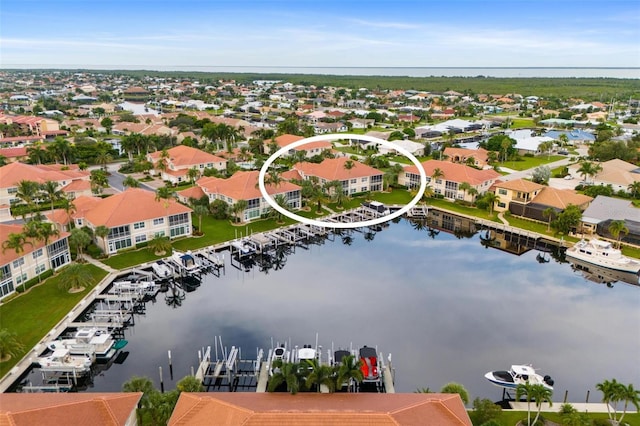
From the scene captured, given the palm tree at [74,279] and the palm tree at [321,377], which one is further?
the palm tree at [74,279]

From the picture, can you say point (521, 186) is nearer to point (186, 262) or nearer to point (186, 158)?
point (186, 262)

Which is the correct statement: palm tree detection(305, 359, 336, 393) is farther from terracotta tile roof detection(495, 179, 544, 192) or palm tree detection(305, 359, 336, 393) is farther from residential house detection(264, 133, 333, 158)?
residential house detection(264, 133, 333, 158)

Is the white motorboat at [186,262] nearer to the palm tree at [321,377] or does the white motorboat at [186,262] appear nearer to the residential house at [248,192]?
the residential house at [248,192]

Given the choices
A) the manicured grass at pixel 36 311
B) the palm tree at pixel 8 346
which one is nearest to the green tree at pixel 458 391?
the manicured grass at pixel 36 311

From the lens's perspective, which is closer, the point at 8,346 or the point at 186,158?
the point at 8,346

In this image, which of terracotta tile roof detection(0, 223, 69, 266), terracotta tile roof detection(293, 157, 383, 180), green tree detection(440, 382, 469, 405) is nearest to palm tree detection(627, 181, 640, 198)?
terracotta tile roof detection(293, 157, 383, 180)

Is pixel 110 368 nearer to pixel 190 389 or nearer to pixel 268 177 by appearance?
pixel 190 389

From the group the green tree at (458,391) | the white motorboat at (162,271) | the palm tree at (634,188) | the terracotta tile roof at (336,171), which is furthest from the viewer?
the terracotta tile roof at (336,171)

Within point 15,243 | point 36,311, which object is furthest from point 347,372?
point 15,243
